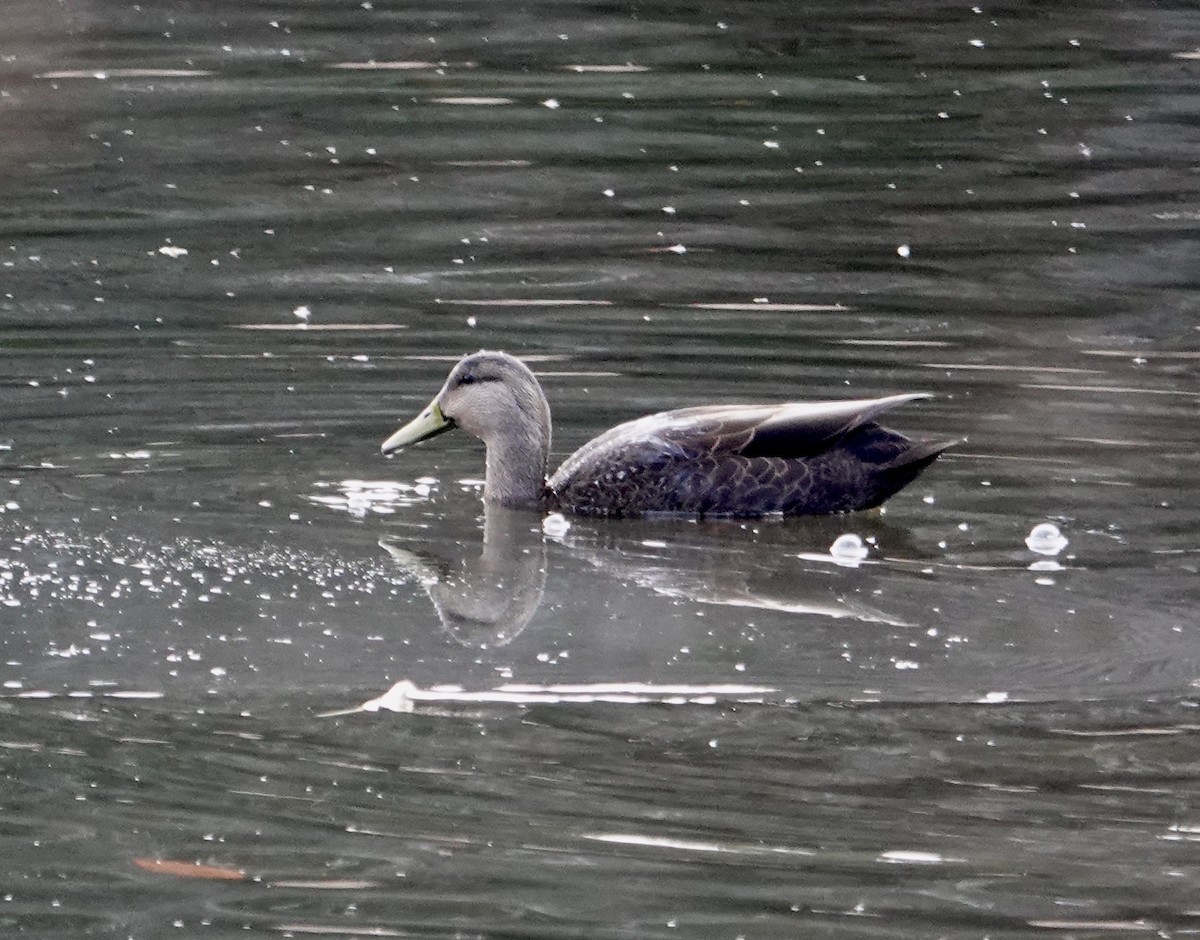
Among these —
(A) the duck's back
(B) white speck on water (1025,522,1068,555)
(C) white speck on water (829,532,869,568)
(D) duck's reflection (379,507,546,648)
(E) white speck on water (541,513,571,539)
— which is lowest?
(D) duck's reflection (379,507,546,648)

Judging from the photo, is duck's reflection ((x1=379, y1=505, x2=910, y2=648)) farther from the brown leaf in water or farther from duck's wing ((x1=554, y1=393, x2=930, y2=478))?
the brown leaf in water

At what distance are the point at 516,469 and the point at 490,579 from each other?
97cm

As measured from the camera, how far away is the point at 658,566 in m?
8.09

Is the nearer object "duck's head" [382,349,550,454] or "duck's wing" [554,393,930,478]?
"duck's wing" [554,393,930,478]

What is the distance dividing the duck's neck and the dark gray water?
0.12m

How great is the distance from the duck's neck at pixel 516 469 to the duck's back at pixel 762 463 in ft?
0.79

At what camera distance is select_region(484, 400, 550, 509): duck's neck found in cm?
887

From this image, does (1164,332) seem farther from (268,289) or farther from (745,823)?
(745,823)

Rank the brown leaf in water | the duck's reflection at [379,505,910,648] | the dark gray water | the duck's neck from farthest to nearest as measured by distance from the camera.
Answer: the duck's neck
the duck's reflection at [379,505,910,648]
the dark gray water
the brown leaf in water

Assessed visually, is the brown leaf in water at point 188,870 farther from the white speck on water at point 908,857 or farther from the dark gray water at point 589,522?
the white speck on water at point 908,857

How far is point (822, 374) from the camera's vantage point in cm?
1048

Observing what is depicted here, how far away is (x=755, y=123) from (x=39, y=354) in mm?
6093

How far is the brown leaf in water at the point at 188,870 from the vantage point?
5.39 m

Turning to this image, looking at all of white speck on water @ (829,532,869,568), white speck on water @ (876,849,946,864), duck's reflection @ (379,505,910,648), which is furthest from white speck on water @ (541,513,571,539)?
white speck on water @ (876,849,946,864)
